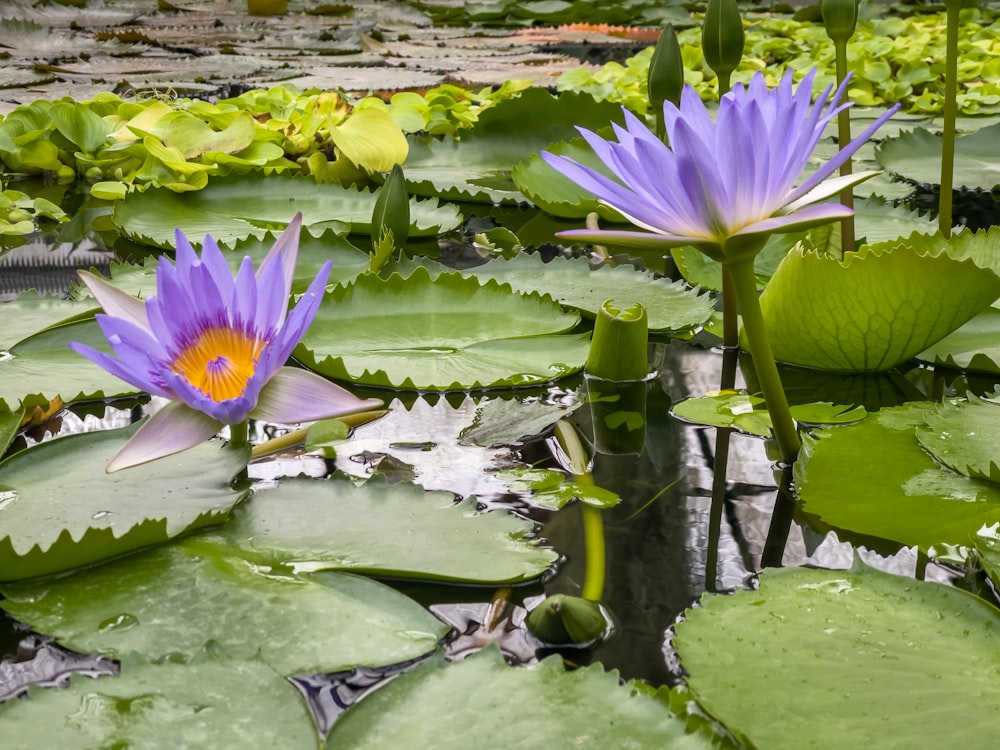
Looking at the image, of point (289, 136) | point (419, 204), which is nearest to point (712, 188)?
point (419, 204)

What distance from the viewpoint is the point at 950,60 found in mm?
1082

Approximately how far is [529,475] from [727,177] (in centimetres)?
29

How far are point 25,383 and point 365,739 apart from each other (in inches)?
24.2

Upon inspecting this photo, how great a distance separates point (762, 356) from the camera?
0.77 metres

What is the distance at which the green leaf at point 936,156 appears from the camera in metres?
1.86

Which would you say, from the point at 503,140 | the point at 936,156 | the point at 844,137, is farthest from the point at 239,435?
the point at 936,156

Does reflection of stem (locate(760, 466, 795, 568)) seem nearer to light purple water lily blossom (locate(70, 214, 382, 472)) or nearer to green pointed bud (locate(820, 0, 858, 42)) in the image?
light purple water lily blossom (locate(70, 214, 382, 472))

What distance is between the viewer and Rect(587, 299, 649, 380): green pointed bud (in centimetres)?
98

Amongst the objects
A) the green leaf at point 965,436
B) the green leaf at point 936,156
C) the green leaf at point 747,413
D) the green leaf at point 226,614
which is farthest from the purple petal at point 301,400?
the green leaf at point 936,156

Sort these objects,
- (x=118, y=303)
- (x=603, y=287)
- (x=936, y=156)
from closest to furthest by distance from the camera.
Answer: (x=118, y=303), (x=603, y=287), (x=936, y=156)

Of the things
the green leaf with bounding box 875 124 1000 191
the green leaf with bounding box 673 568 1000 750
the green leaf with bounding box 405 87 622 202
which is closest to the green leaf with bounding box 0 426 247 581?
the green leaf with bounding box 673 568 1000 750

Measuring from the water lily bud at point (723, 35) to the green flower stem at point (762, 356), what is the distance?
1.28 ft

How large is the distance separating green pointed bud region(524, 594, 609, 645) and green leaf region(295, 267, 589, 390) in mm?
396

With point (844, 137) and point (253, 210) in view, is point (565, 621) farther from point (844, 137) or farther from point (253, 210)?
point (253, 210)
